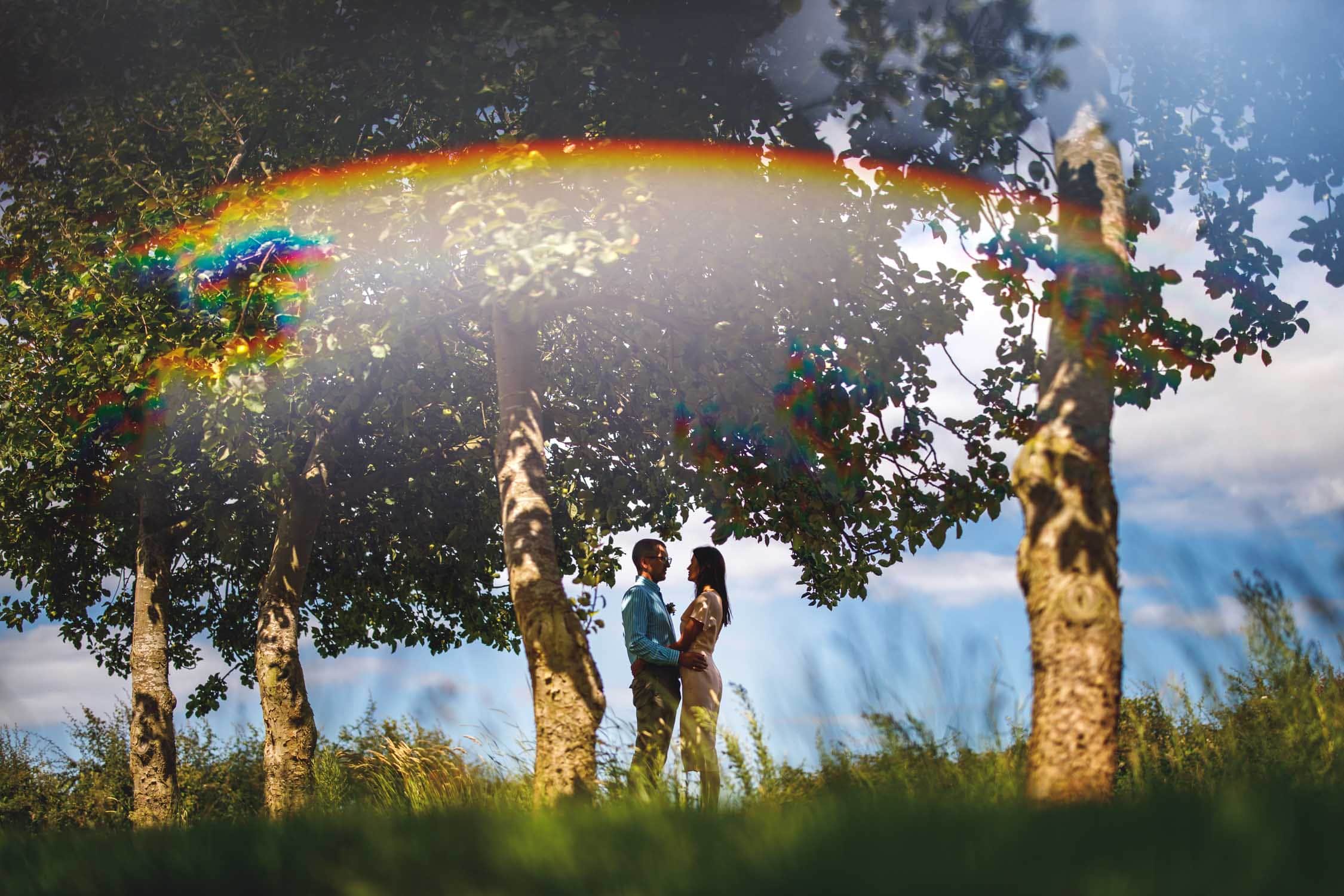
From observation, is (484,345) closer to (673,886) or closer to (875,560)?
(875,560)

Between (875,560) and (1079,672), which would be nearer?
(1079,672)

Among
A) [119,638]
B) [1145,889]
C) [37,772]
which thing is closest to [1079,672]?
[1145,889]

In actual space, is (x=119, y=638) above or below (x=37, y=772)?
above

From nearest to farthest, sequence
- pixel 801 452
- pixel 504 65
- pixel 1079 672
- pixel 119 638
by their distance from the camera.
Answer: pixel 1079 672 → pixel 504 65 → pixel 801 452 → pixel 119 638

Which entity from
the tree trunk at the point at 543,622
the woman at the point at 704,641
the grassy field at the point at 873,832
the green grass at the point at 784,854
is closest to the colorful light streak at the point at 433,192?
the tree trunk at the point at 543,622

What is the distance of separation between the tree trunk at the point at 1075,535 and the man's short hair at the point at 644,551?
399 centimetres

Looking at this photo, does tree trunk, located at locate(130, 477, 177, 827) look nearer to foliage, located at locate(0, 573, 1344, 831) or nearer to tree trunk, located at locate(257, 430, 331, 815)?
tree trunk, located at locate(257, 430, 331, 815)

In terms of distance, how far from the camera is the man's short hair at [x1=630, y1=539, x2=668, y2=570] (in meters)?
9.27

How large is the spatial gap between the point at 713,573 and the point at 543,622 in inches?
76.3

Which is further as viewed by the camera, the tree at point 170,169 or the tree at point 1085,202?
the tree at point 170,169

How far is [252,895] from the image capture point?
4.96 meters

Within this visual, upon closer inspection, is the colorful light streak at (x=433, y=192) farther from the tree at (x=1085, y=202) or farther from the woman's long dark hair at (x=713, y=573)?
the woman's long dark hair at (x=713, y=573)

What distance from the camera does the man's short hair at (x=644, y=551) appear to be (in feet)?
30.4

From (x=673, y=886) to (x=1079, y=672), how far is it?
285cm
